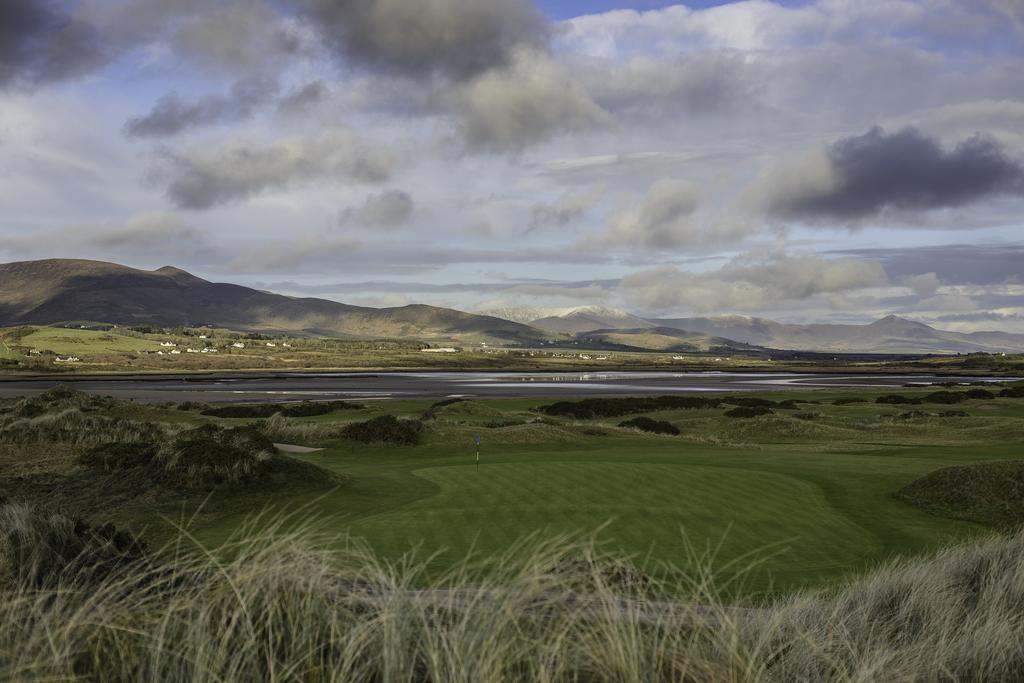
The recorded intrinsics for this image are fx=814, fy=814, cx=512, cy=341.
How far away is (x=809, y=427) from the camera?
41.7 meters

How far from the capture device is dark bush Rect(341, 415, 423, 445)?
29.6 meters

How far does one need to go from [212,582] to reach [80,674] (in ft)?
3.20

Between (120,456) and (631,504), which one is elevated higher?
(120,456)

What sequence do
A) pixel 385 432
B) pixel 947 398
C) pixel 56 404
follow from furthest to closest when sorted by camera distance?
pixel 947 398 → pixel 56 404 → pixel 385 432

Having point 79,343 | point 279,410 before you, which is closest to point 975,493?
point 279,410

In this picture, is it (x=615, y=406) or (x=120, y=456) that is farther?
(x=615, y=406)

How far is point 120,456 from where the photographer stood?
18359mm

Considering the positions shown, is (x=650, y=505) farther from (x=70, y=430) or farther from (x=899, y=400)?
(x=899, y=400)

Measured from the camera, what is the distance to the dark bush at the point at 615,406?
53688 mm

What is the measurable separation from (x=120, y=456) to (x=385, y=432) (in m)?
12.4

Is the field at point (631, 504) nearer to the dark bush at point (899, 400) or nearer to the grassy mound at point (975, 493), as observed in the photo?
the grassy mound at point (975, 493)

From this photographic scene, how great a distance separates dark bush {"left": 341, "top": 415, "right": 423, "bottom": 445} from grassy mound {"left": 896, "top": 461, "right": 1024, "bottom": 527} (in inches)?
666

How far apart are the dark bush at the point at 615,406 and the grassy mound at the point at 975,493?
34.1 m

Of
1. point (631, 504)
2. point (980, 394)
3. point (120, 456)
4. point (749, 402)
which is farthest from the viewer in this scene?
point (980, 394)
